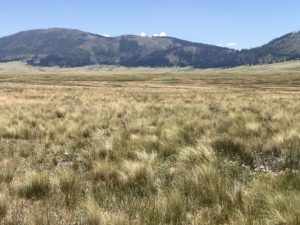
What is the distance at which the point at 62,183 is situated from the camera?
7676mm

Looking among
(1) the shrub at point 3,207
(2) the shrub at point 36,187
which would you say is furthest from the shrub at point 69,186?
(1) the shrub at point 3,207

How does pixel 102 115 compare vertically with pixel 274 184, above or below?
below

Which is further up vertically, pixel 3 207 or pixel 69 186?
pixel 3 207

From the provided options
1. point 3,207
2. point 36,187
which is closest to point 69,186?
point 36,187

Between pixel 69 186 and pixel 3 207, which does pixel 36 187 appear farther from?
pixel 3 207

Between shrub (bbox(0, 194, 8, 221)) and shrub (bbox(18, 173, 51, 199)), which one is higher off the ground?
shrub (bbox(0, 194, 8, 221))

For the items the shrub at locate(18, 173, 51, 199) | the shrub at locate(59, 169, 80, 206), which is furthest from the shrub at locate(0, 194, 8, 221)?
the shrub at locate(59, 169, 80, 206)

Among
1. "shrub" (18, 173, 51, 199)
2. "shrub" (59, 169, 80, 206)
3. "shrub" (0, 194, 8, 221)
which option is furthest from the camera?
"shrub" (18, 173, 51, 199)

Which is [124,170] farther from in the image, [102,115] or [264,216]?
[102,115]

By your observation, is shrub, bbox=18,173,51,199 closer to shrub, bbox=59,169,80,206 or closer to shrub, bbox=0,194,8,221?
shrub, bbox=59,169,80,206

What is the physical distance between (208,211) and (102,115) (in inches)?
658

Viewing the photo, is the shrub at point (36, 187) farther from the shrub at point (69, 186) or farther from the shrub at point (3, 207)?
the shrub at point (3, 207)

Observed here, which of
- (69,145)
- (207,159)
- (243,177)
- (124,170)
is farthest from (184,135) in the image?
(243,177)

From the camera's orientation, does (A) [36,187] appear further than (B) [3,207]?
Yes
